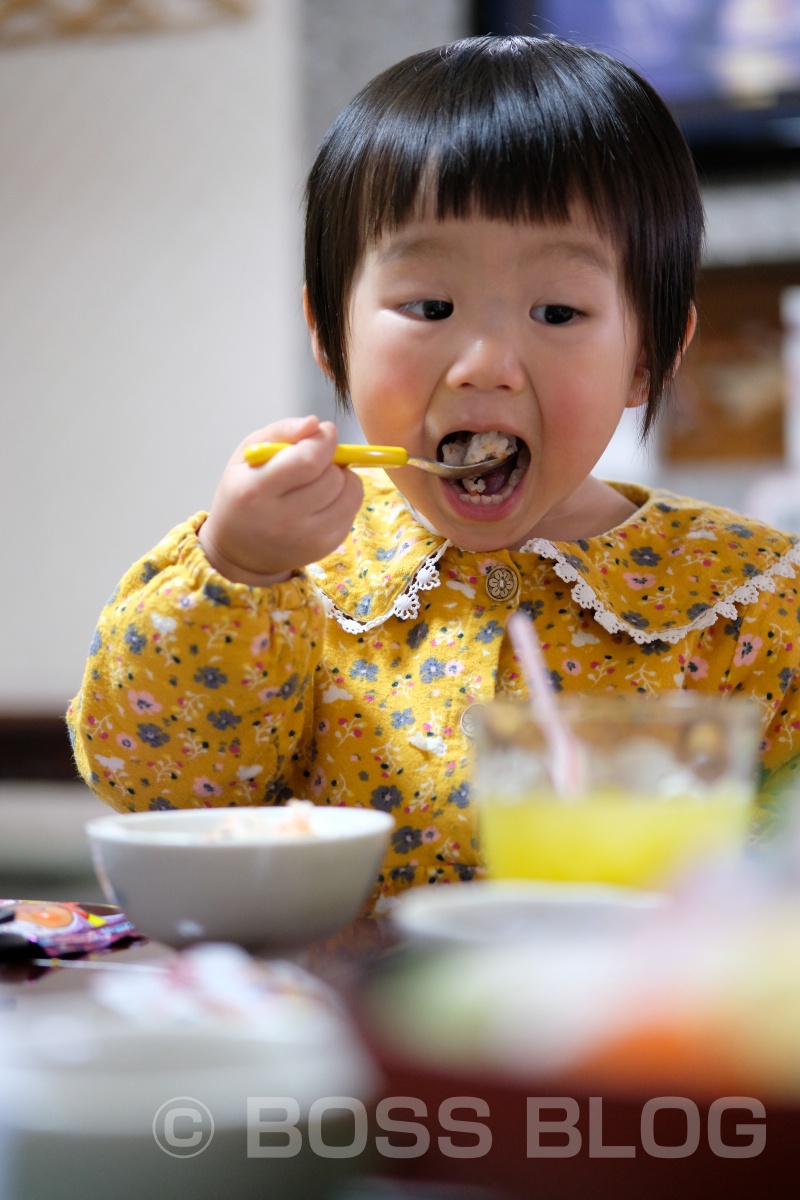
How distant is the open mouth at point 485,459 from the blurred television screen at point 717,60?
1.72 metres

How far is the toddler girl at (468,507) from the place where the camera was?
2.50 ft

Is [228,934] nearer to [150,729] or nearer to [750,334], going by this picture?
[150,729]

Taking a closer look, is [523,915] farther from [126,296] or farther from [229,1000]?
[126,296]

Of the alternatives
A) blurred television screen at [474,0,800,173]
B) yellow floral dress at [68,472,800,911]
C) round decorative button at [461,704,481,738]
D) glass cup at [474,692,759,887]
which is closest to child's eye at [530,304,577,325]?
yellow floral dress at [68,472,800,911]

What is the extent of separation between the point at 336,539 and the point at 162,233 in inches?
92.9

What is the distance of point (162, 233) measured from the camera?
9.34 ft

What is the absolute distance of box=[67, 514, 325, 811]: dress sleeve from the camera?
679mm

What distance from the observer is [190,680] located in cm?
70

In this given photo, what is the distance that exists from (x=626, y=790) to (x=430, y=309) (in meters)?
0.51

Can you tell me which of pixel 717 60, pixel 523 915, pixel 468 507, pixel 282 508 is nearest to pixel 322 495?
pixel 282 508

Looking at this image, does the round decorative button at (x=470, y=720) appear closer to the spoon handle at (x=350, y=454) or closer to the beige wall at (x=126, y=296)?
the spoon handle at (x=350, y=454)

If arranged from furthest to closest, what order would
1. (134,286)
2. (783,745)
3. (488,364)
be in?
A: (134,286) → (783,745) → (488,364)

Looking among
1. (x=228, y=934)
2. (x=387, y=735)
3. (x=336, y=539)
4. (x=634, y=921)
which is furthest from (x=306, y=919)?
(x=387, y=735)

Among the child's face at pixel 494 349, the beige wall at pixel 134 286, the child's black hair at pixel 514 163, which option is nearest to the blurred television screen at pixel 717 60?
the beige wall at pixel 134 286
